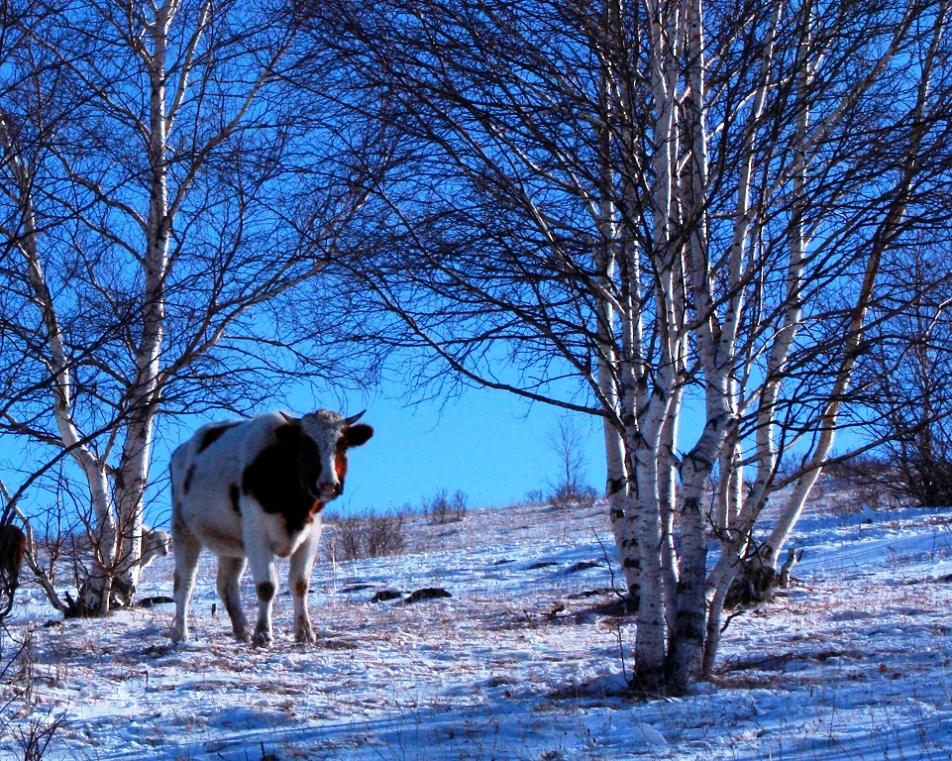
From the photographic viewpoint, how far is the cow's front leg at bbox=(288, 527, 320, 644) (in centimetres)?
1116

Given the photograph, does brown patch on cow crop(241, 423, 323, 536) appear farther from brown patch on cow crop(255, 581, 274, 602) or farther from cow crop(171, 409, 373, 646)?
brown patch on cow crop(255, 581, 274, 602)

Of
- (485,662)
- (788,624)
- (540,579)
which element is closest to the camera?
(485,662)

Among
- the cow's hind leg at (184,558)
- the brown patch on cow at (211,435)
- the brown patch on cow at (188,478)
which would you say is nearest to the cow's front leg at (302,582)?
the cow's hind leg at (184,558)

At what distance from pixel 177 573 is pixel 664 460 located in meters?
5.48

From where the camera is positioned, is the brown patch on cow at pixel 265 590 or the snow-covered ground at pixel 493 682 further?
the brown patch on cow at pixel 265 590

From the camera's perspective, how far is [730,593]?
13477mm

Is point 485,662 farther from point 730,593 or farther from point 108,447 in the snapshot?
point 108,447

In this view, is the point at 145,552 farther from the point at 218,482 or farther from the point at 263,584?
the point at 263,584

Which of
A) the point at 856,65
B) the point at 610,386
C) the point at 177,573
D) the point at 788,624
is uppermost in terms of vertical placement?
the point at 856,65

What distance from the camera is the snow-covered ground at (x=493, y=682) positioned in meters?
6.43

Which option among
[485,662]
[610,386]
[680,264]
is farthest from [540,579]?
[680,264]

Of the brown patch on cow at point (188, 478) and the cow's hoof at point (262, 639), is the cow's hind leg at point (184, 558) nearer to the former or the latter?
the brown patch on cow at point (188, 478)

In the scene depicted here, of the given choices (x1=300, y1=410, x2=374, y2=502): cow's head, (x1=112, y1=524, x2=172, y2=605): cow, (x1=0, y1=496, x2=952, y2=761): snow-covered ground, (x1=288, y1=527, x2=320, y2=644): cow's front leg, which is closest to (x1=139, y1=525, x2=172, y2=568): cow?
(x1=112, y1=524, x2=172, y2=605): cow

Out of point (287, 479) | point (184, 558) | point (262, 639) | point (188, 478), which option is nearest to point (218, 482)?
point (188, 478)
